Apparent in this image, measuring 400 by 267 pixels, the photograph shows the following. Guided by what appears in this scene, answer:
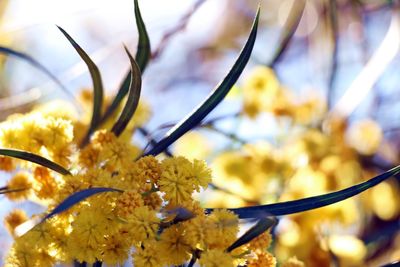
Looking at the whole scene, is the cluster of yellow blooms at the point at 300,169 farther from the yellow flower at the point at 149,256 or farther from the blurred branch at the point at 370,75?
the yellow flower at the point at 149,256

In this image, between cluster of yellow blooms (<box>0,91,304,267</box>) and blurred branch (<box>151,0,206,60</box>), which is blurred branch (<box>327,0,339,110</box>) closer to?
blurred branch (<box>151,0,206,60</box>)

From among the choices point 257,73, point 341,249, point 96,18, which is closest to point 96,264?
point 341,249

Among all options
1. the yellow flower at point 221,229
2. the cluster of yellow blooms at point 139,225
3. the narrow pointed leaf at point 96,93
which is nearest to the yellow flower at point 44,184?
the cluster of yellow blooms at point 139,225

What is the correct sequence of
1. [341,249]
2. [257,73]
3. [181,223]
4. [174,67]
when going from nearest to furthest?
[181,223] < [341,249] < [257,73] < [174,67]

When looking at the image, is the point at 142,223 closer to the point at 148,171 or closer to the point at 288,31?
the point at 148,171

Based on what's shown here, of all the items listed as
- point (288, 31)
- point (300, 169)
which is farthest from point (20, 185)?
point (288, 31)

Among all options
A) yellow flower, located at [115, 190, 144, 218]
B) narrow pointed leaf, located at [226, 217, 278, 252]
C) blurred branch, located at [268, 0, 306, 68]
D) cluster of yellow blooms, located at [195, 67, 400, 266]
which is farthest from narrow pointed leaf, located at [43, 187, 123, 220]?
blurred branch, located at [268, 0, 306, 68]

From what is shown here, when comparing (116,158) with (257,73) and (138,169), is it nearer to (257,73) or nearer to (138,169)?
(138,169)
